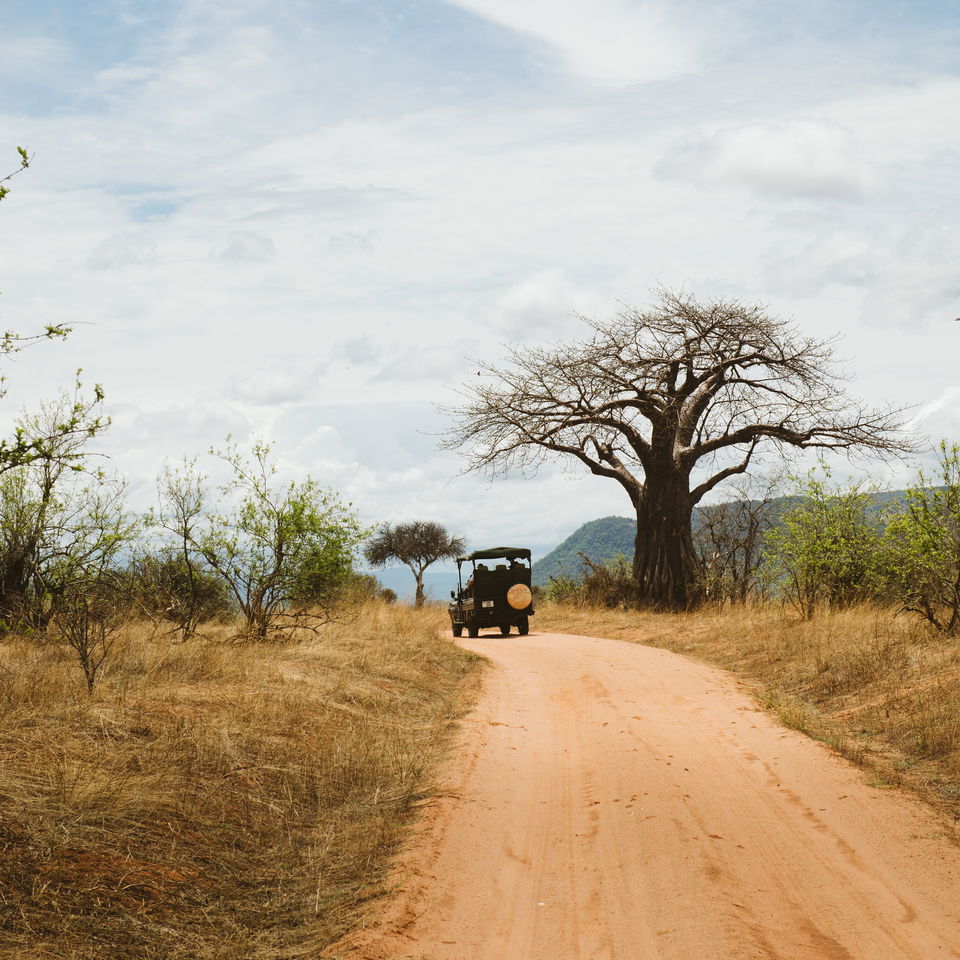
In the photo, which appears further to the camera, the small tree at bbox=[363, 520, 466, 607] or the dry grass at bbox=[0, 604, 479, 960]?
the small tree at bbox=[363, 520, 466, 607]

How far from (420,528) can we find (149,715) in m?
51.1

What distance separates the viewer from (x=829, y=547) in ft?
60.7

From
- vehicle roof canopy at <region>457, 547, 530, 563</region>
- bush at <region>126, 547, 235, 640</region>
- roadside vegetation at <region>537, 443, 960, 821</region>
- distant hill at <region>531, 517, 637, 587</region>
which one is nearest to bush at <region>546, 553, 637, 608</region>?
roadside vegetation at <region>537, 443, 960, 821</region>

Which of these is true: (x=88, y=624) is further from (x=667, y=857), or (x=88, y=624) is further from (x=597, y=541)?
(x=597, y=541)

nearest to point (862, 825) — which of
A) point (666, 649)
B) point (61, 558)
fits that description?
point (666, 649)

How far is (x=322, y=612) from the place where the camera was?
65.0 ft

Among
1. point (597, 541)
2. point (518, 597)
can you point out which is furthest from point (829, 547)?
point (597, 541)

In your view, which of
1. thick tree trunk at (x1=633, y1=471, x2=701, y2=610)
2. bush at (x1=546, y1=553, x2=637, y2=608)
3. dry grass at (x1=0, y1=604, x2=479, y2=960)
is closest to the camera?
dry grass at (x1=0, y1=604, x2=479, y2=960)

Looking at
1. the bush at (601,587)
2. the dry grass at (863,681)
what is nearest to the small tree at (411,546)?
the bush at (601,587)

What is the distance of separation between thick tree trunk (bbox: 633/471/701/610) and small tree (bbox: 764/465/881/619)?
5.86 metres

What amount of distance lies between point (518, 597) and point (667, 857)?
16.7m

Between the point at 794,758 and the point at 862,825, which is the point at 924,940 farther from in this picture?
the point at 794,758

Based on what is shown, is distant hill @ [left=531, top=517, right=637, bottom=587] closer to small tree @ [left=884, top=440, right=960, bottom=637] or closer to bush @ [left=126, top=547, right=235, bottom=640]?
bush @ [left=126, top=547, right=235, bottom=640]

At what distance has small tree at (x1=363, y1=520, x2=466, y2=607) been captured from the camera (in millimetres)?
57906
